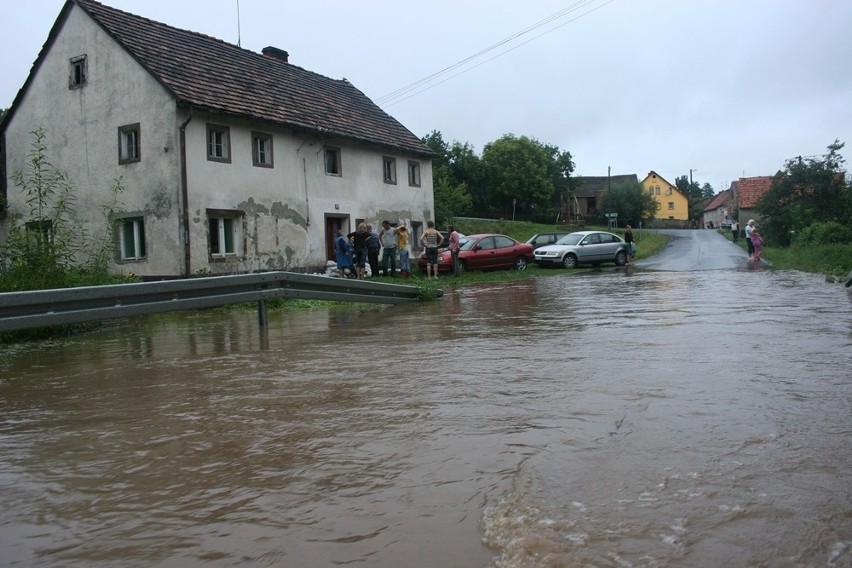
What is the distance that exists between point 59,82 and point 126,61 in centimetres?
363

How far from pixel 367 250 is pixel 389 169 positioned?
910 centimetres

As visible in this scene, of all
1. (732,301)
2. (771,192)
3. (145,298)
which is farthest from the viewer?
(771,192)

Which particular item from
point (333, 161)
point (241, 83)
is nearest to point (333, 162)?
point (333, 161)

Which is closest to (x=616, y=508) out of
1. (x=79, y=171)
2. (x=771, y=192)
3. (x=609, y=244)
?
(x=79, y=171)

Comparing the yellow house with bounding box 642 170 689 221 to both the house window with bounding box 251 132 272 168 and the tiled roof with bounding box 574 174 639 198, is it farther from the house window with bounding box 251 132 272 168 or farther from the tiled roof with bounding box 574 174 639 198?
the house window with bounding box 251 132 272 168

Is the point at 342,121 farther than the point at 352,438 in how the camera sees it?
Yes

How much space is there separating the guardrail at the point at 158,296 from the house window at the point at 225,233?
11378mm

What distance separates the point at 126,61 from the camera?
22.5 m

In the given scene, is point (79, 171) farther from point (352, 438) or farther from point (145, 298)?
point (352, 438)

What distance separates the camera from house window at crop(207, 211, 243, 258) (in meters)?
22.8

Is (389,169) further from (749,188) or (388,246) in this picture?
(749,188)

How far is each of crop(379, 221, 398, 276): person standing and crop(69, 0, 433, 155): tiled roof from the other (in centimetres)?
531

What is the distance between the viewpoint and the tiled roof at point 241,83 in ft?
73.6

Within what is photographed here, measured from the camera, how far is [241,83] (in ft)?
82.6
